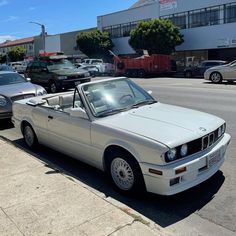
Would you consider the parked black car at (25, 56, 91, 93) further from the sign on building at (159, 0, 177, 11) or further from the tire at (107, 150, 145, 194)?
the sign on building at (159, 0, 177, 11)

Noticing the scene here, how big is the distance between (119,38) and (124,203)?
162 ft

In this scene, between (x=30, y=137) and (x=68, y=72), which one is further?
(x=68, y=72)

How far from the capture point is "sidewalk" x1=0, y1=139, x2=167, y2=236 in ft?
12.3

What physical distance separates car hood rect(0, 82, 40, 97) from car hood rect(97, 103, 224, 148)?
5.70 meters

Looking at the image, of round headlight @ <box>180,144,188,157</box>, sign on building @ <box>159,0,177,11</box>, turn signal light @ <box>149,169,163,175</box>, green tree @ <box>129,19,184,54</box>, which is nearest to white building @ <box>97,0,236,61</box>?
sign on building @ <box>159,0,177,11</box>

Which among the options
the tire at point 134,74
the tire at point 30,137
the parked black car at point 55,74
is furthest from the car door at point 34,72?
the tire at point 134,74

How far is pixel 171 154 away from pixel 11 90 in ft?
24.1

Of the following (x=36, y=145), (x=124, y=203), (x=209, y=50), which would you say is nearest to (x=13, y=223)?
(x=124, y=203)

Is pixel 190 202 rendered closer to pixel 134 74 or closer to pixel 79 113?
pixel 79 113

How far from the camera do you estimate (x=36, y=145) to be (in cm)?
724

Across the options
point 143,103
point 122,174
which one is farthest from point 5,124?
point 122,174

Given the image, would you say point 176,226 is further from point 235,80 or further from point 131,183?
point 235,80

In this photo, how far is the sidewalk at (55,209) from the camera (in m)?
3.74

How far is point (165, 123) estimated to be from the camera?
4.86 meters
